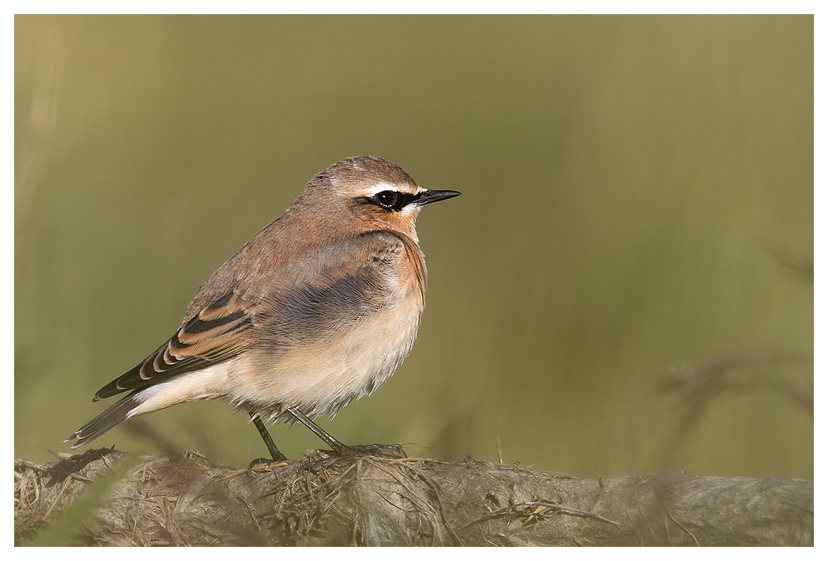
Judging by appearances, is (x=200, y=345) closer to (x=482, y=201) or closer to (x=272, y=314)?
(x=272, y=314)

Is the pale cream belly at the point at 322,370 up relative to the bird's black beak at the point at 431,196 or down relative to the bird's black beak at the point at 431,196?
down

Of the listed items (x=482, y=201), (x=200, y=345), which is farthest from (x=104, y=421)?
(x=482, y=201)

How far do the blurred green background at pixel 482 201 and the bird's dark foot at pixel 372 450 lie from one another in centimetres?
12

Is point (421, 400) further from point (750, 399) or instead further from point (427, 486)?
point (750, 399)

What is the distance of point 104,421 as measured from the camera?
5277 millimetres

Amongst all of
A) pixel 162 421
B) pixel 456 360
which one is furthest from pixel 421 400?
pixel 162 421

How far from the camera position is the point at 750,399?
6031mm

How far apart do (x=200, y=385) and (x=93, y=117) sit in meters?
2.46

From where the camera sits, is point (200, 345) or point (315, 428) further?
point (315, 428)

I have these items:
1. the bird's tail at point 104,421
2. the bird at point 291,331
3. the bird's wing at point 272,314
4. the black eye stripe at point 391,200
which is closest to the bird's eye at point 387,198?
the black eye stripe at point 391,200

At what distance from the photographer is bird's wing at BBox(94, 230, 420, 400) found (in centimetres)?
558

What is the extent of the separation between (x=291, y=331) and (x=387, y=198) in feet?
4.86

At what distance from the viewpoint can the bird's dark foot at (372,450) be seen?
17.0 ft

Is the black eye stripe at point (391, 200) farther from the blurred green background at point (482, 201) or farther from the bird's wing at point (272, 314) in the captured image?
the bird's wing at point (272, 314)
